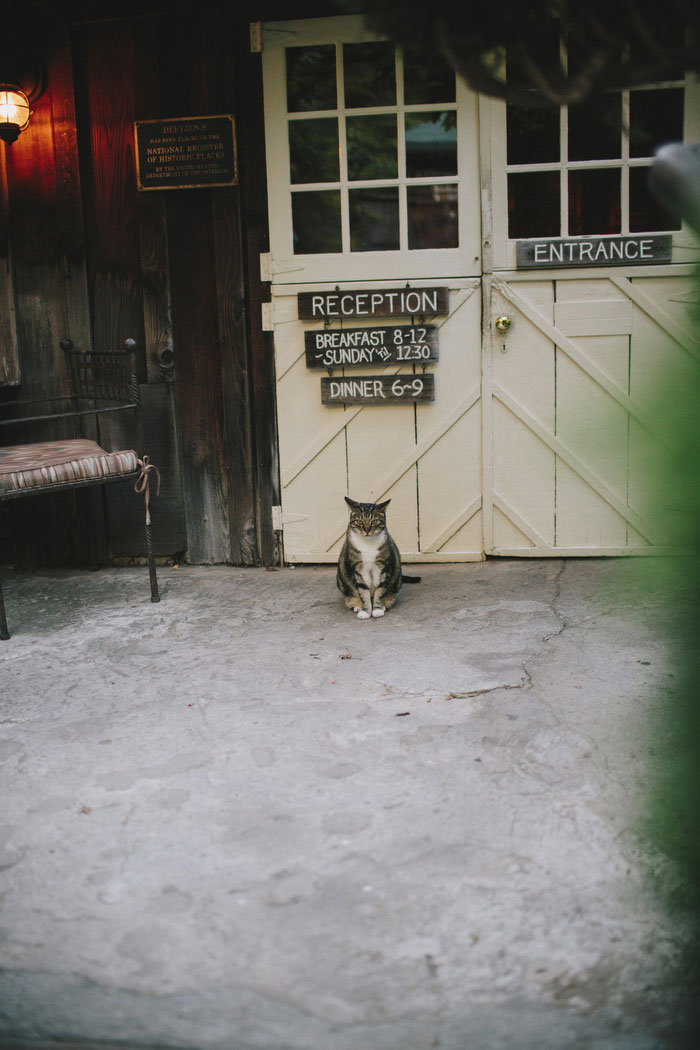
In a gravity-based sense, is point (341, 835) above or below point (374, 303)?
below

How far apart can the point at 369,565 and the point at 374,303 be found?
141 centimetres

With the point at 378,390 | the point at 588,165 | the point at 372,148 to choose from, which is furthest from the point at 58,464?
the point at 588,165

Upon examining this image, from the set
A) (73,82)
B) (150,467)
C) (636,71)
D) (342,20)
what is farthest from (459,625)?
(73,82)

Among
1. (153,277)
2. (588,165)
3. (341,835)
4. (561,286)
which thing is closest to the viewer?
(341,835)

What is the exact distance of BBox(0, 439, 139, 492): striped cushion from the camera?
3.82 m

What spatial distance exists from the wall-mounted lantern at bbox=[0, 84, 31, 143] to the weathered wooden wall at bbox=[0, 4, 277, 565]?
15 centimetres

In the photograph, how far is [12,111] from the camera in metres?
4.48

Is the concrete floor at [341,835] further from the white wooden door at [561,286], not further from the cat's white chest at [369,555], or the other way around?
the white wooden door at [561,286]

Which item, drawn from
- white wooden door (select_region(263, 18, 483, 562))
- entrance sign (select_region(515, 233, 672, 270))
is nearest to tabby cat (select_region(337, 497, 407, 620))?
white wooden door (select_region(263, 18, 483, 562))

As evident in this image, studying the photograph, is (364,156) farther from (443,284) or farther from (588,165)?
(588,165)

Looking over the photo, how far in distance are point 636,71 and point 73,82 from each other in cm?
406

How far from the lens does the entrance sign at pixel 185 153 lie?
4.52 meters

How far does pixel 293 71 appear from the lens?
4.48 meters

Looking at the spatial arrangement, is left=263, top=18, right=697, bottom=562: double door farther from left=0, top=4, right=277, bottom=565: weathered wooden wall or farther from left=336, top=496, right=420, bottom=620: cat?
left=336, top=496, right=420, bottom=620: cat
